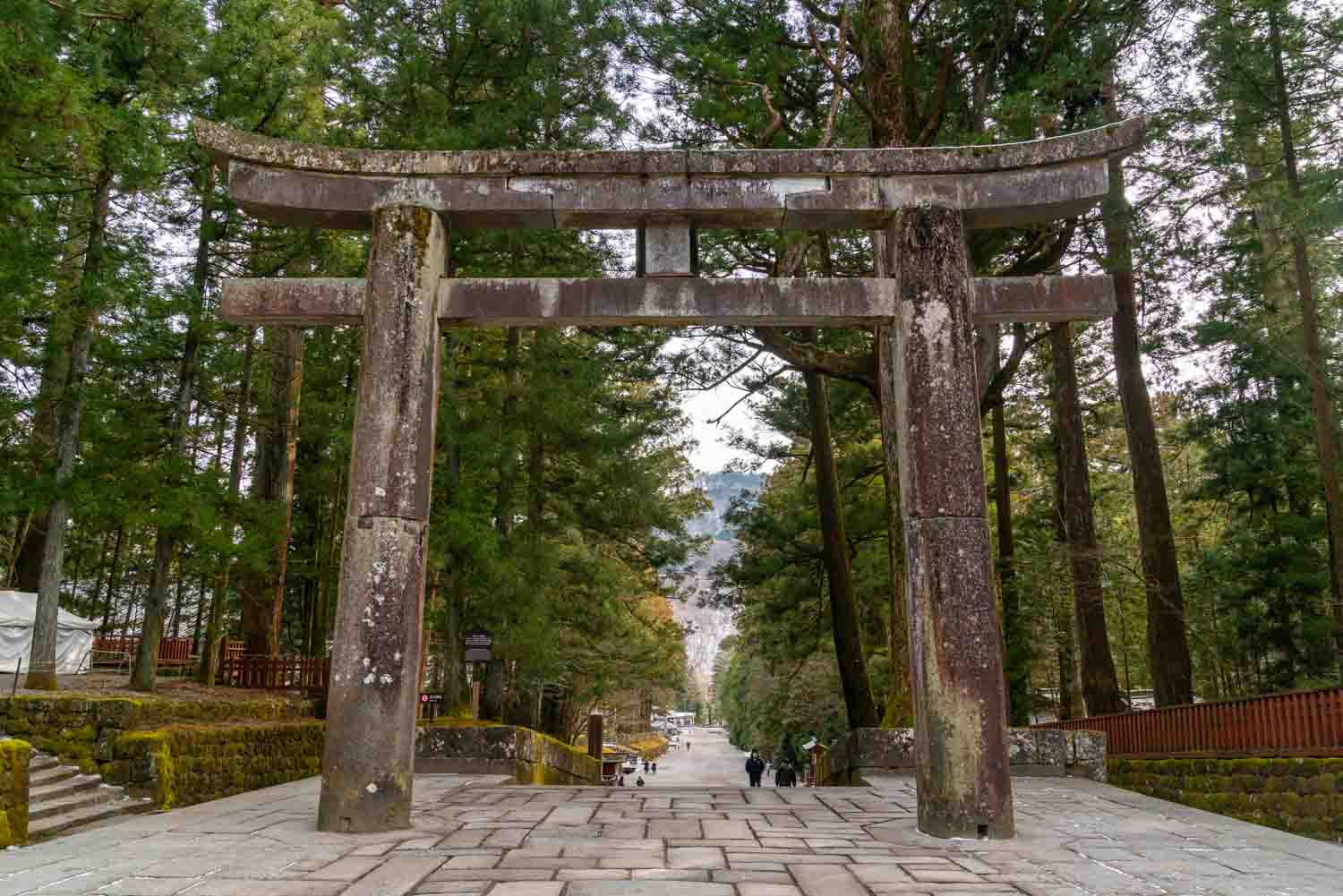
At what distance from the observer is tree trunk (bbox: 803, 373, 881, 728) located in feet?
47.9

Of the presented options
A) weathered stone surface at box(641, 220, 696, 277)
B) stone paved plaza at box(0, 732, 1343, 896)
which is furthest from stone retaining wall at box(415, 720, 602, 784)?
weathered stone surface at box(641, 220, 696, 277)

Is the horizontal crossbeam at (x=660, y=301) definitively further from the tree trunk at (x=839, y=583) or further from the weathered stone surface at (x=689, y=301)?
the tree trunk at (x=839, y=583)

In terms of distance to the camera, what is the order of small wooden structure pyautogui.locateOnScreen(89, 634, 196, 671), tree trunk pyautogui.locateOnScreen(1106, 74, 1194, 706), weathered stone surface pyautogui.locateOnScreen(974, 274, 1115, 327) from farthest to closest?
small wooden structure pyautogui.locateOnScreen(89, 634, 196, 671)
tree trunk pyautogui.locateOnScreen(1106, 74, 1194, 706)
weathered stone surface pyautogui.locateOnScreen(974, 274, 1115, 327)

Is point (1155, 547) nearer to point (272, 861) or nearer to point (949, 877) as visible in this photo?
point (949, 877)

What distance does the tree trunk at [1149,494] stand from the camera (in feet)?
44.4

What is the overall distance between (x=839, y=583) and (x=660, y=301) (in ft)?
31.4

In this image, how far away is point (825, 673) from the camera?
27812mm

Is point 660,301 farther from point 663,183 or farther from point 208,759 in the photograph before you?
point 208,759

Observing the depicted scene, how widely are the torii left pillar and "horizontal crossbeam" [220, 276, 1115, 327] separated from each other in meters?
0.31

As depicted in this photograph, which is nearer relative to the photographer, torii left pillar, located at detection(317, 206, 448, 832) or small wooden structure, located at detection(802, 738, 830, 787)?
torii left pillar, located at detection(317, 206, 448, 832)

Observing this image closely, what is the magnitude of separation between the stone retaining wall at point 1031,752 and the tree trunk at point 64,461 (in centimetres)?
991

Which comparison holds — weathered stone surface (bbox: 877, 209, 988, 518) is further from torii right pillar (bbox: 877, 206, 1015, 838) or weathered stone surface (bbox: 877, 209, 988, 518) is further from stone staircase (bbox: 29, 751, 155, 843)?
stone staircase (bbox: 29, 751, 155, 843)

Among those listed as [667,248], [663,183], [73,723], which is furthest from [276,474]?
[663,183]

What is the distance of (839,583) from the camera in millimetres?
15273
